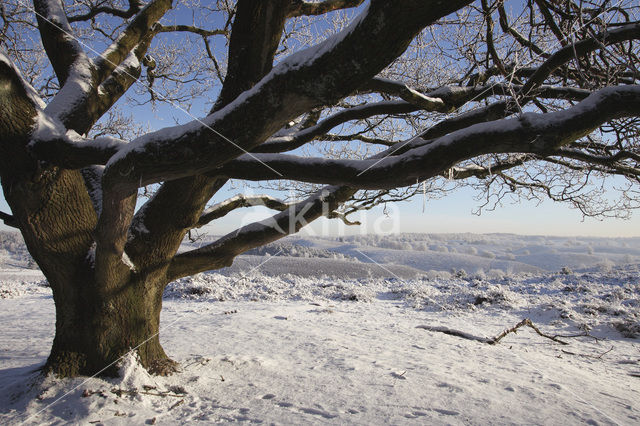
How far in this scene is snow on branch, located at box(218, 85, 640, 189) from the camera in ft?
5.33

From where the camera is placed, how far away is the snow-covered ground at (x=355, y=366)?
8.17 feet

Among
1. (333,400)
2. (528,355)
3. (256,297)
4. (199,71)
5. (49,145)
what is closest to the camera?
(49,145)

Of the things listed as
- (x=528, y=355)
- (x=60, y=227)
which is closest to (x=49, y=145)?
(x=60, y=227)

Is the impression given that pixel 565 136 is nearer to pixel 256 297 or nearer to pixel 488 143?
pixel 488 143

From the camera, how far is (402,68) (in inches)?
203

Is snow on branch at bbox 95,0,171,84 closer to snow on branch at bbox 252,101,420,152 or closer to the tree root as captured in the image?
snow on branch at bbox 252,101,420,152

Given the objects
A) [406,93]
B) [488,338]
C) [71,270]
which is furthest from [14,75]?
[488,338]

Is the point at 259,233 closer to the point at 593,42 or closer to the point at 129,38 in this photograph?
the point at 129,38

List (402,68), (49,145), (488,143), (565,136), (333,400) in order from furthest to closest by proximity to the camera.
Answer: (402,68) → (333,400) → (49,145) → (488,143) → (565,136)

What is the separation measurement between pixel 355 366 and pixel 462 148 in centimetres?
267

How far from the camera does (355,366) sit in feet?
11.7

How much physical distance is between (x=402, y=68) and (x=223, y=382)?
4.87 meters

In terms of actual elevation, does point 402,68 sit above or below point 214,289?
above

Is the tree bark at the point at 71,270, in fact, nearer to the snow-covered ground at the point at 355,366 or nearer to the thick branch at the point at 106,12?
the snow-covered ground at the point at 355,366
